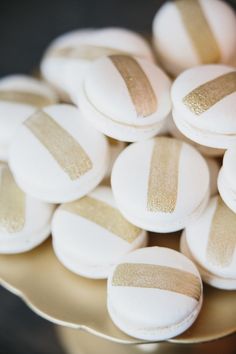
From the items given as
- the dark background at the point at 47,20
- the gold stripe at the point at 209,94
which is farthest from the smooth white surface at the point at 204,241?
the dark background at the point at 47,20

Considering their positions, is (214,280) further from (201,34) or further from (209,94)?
(201,34)

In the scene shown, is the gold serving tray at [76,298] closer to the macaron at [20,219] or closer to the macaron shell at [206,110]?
the macaron at [20,219]

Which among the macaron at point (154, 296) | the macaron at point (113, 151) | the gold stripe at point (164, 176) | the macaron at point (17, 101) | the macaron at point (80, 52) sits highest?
the macaron at point (80, 52)

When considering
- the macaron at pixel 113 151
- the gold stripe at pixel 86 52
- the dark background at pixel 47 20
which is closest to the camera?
the macaron at pixel 113 151

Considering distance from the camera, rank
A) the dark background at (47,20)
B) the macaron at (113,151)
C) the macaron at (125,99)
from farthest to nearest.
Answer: the dark background at (47,20)
the macaron at (113,151)
the macaron at (125,99)

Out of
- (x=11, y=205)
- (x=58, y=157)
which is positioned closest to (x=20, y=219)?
(x=11, y=205)

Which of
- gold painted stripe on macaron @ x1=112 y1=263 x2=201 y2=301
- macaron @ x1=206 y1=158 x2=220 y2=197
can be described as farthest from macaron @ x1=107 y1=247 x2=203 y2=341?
macaron @ x1=206 y1=158 x2=220 y2=197

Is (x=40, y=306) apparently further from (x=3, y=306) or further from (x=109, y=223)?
(x=3, y=306)
